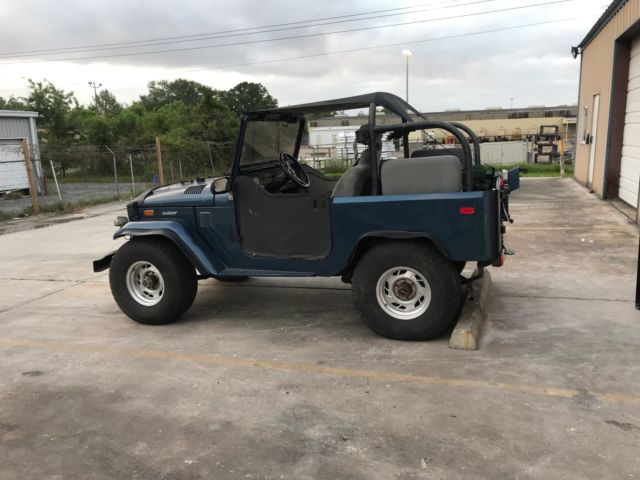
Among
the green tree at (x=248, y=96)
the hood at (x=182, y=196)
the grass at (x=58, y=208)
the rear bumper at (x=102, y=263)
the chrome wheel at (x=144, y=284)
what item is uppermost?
the green tree at (x=248, y=96)

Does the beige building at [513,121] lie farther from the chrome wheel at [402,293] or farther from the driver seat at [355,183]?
the chrome wheel at [402,293]

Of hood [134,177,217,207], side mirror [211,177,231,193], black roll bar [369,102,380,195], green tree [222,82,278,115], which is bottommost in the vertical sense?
hood [134,177,217,207]

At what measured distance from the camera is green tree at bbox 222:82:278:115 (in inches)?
3024

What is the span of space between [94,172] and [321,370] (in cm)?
2529

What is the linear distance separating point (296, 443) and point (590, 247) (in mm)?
6002

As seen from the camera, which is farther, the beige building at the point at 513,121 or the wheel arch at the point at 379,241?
the beige building at the point at 513,121

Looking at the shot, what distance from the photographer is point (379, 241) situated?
14.3 ft

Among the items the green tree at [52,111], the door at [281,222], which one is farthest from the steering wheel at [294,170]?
the green tree at [52,111]

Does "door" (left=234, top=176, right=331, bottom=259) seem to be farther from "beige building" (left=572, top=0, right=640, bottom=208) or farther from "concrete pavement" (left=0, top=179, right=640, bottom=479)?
"beige building" (left=572, top=0, right=640, bottom=208)

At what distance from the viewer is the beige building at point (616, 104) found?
10.5 metres

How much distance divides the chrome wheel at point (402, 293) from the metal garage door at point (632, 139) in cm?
787

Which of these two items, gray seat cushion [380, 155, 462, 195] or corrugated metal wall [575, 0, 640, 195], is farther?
corrugated metal wall [575, 0, 640, 195]

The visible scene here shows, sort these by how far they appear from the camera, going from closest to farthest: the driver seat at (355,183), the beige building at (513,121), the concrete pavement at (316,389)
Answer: the concrete pavement at (316,389) < the driver seat at (355,183) < the beige building at (513,121)

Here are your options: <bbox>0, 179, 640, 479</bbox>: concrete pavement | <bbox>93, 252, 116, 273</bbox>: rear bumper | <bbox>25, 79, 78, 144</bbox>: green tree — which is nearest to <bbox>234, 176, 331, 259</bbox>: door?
<bbox>0, 179, 640, 479</bbox>: concrete pavement
